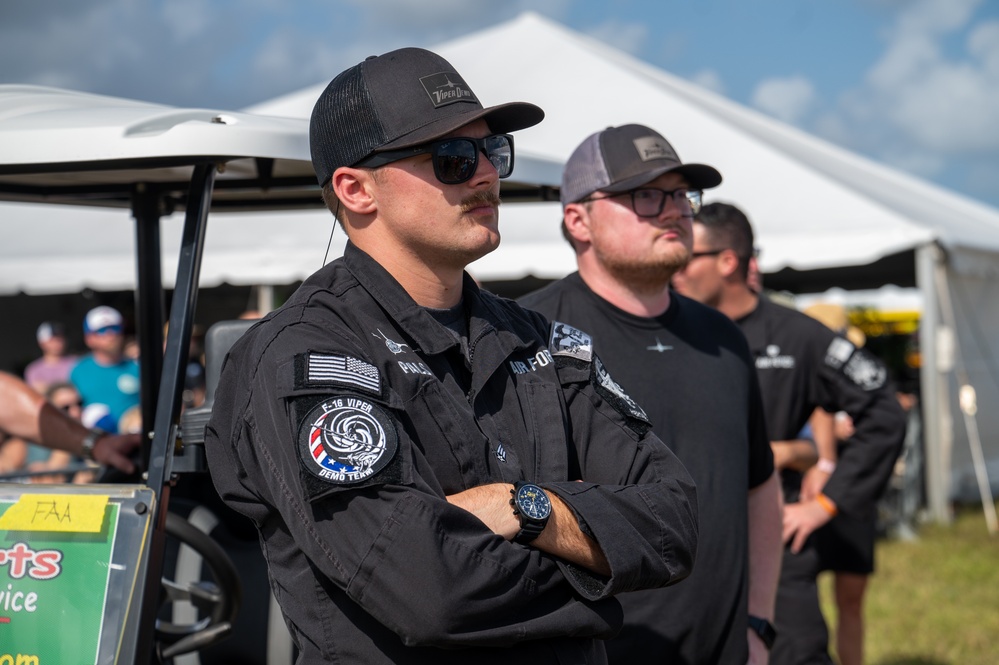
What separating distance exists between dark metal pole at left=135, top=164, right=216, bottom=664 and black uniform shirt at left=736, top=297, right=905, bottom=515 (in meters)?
2.28

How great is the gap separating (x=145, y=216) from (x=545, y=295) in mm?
1381

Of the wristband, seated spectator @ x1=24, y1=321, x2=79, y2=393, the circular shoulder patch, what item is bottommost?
the circular shoulder patch

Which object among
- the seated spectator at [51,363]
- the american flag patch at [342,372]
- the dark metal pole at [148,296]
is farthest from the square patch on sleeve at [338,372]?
the seated spectator at [51,363]

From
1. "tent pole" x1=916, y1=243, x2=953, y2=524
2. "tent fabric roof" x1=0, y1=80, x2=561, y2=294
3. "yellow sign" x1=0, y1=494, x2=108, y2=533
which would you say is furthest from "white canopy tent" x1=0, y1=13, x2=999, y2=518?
"yellow sign" x1=0, y1=494, x2=108, y2=533

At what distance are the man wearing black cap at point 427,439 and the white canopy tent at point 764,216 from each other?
6.75 metres

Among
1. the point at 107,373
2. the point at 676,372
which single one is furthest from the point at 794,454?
the point at 107,373

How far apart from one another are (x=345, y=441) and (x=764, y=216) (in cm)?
915

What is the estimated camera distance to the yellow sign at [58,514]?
2227mm

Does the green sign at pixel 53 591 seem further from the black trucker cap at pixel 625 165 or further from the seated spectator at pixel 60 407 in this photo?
the seated spectator at pixel 60 407

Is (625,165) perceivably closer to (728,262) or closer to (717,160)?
(728,262)

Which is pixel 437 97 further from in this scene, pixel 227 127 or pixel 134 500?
pixel 134 500

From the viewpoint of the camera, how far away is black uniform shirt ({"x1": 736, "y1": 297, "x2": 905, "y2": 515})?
13.3 ft

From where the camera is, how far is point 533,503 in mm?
1686

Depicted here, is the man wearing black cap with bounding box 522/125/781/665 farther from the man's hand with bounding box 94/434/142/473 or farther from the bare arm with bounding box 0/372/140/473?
the bare arm with bounding box 0/372/140/473
